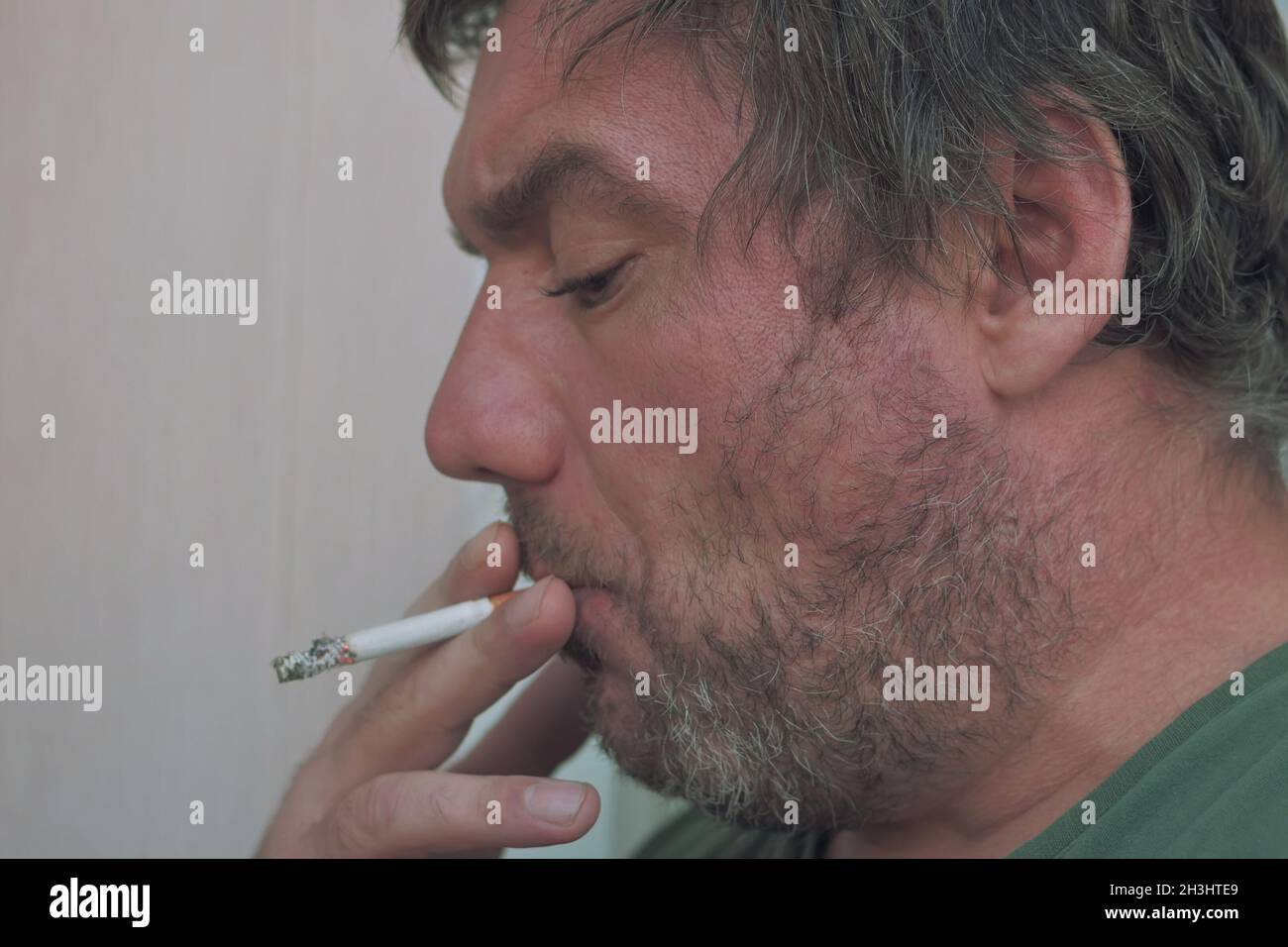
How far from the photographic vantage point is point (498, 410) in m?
0.92

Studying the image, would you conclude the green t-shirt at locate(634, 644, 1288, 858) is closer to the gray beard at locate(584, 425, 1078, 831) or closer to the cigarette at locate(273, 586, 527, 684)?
the gray beard at locate(584, 425, 1078, 831)

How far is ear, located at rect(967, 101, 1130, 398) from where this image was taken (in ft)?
2.64

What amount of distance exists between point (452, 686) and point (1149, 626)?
63cm

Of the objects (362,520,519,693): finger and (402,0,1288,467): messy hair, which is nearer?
(402,0,1288,467): messy hair

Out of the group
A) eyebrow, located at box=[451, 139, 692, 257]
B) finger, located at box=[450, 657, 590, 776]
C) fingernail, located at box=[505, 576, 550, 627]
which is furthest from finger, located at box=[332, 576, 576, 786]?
eyebrow, located at box=[451, 139, 692, 257]

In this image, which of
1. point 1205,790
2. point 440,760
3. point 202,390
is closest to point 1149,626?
point 1205,790

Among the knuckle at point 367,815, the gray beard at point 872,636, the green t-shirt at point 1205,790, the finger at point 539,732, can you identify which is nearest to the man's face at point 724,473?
the gray beard at point 872,636

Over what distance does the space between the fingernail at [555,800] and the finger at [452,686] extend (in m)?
0.11

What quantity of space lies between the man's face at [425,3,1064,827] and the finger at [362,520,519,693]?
0.05 m

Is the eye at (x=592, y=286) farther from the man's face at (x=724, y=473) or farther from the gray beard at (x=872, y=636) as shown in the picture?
the gray beard at (x=872, y=636)

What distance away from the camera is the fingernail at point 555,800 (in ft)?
3.00
